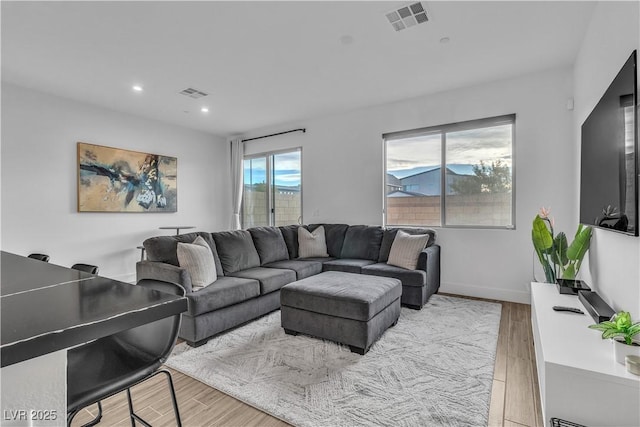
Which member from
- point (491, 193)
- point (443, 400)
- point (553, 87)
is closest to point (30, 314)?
point (443, 400)

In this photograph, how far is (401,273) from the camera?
11.3 ft

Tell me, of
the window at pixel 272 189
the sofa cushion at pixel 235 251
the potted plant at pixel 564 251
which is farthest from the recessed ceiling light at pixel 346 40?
the window at pixel 272 189

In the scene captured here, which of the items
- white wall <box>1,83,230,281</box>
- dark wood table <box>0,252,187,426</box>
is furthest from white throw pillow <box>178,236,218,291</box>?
white wall <box>1,83,230,281</box>

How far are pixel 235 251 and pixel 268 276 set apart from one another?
0.55 meters

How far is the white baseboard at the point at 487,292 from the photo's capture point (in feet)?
12.0

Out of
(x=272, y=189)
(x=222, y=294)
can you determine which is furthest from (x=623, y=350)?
(x=272, y=189)

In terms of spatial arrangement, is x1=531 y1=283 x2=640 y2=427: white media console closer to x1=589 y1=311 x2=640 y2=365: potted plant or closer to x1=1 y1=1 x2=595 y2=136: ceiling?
x1=589 y1=311 x2=640 y2=365: potted plant

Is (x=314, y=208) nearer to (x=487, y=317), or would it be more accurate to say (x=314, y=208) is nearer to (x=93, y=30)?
(x=487, y=317)

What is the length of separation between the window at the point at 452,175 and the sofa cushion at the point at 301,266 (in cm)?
139

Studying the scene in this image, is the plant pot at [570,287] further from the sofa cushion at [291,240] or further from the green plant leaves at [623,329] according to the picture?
the sofa cushion at [291,240]

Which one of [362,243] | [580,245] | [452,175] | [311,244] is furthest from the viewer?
[311,244]

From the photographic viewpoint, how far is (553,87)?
3.48 metres

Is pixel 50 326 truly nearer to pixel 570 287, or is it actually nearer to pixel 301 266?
pixel 570 287

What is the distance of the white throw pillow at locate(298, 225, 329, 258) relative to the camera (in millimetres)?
4414
